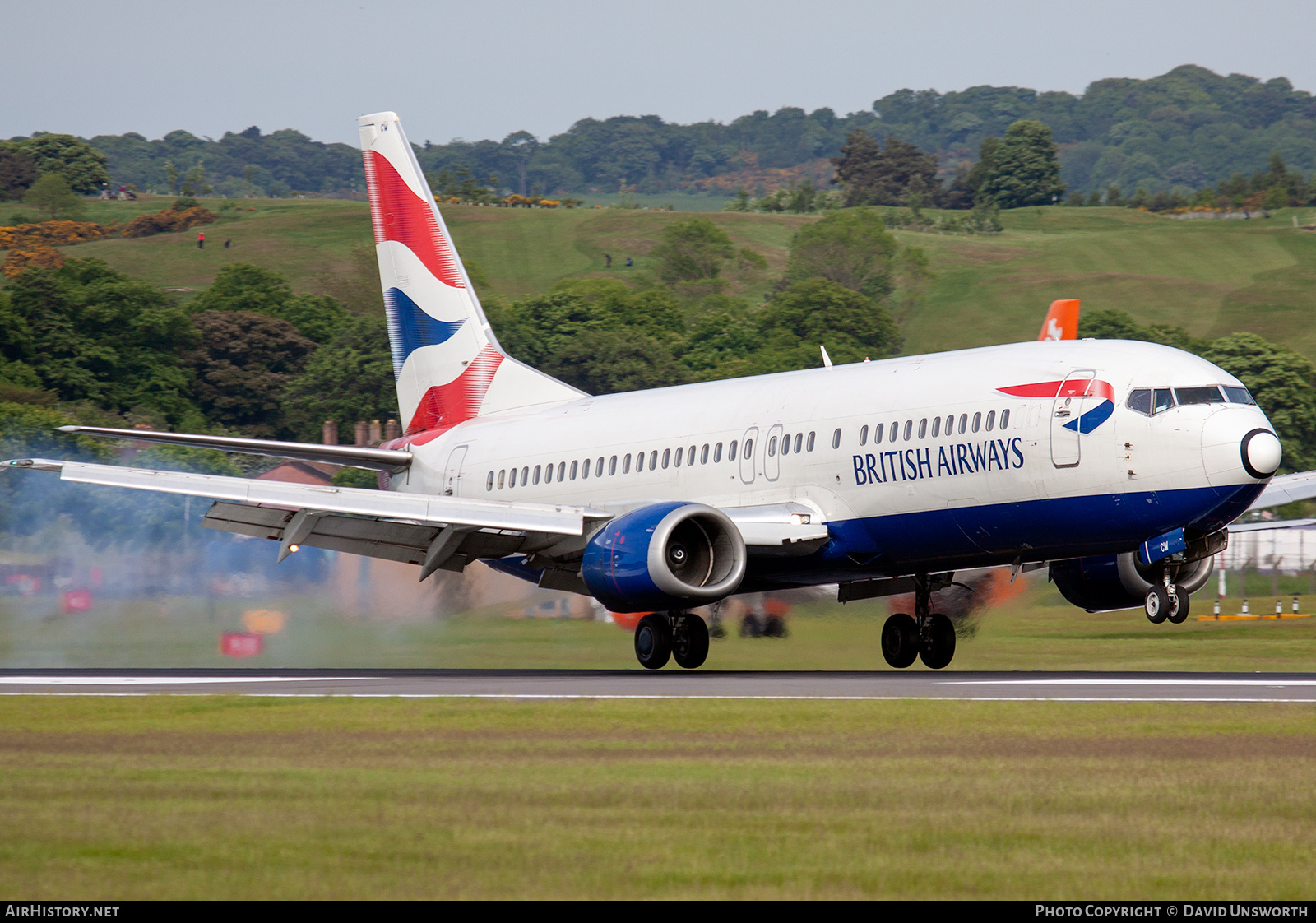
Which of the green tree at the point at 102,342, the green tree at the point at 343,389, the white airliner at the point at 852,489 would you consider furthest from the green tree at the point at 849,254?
the white airliner at the point at 852,489

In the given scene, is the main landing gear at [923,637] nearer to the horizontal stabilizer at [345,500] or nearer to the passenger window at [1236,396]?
the horizontal stabilizer at [345,500]

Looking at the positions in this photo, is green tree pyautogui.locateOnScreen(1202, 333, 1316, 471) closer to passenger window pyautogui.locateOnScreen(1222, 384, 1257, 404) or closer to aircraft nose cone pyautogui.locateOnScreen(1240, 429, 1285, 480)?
passenger window pyautogui.locateOnScreen(1222, 384, 1257, 404)

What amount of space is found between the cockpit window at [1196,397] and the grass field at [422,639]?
24.7 ft

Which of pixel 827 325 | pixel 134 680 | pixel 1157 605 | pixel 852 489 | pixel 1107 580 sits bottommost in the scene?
pixel 134 680

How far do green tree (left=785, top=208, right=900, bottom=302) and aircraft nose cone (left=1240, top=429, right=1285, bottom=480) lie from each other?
16051 centimetres

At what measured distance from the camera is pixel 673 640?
2825 centimetres

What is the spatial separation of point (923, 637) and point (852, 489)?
12.9ft

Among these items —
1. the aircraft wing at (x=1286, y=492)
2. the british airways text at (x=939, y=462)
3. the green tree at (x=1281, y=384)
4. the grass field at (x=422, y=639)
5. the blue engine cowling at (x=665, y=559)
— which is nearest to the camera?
the british airways text at (x=939, y=462)

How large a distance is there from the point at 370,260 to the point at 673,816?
170 meters

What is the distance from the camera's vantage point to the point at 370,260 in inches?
6978

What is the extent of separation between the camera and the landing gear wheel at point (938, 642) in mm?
29438

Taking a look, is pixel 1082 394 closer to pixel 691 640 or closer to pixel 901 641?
pixel 901 641

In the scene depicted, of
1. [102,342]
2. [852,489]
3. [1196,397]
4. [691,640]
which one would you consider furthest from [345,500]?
[102,342]

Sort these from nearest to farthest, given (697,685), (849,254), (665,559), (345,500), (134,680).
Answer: (697,685) → (665,559) → (134,680) → (345,500) → (849,254)
